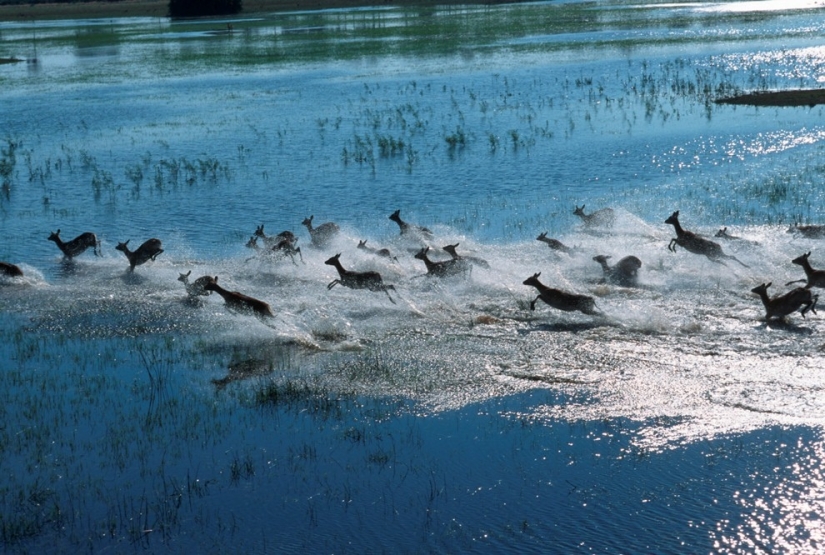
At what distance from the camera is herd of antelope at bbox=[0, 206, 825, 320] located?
46.4 ft

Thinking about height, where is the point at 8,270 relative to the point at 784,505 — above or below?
above

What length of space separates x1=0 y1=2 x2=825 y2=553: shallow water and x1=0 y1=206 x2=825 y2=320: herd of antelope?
0.62 feet

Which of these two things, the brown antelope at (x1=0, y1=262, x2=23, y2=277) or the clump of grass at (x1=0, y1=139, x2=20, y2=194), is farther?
the clump of grass at (x1=0, y1=139, x2=20, y2=194)

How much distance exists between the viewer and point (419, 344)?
1361 cm

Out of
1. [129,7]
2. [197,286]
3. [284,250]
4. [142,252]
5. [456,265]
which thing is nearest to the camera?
[197,286]

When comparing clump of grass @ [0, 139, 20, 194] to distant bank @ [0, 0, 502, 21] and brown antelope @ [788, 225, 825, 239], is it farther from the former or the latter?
distant bank @ [0, 0, 502, 21]

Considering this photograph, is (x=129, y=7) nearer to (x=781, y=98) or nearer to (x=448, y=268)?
(x=781, y=98)

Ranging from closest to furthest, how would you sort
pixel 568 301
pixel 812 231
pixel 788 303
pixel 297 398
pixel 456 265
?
pixel 297 398 → pixel 788 303 → pixel 568 301 → pixel 456 265 → pixel 812 231

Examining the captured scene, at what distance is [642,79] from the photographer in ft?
127

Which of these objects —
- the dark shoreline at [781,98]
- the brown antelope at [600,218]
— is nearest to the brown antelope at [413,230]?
the brown antelope at [600,218]

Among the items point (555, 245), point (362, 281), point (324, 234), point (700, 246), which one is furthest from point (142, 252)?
point (700, 246)

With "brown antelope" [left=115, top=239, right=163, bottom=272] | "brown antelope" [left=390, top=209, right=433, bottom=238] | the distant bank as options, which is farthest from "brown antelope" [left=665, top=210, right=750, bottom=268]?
the distant bank

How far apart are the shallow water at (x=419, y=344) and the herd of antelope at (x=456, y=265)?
0.62 feet

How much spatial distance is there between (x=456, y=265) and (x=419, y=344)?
9.48 feet
